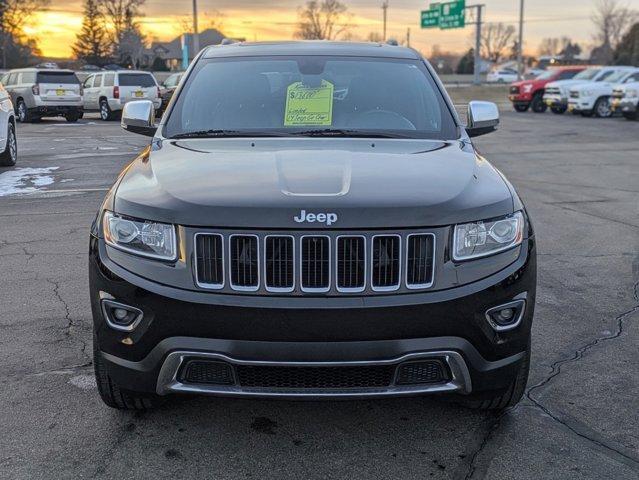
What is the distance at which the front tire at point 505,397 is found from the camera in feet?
10.5

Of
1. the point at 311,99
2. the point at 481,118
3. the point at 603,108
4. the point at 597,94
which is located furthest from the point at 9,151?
the point at 603,108

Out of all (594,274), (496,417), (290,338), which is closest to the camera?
(290,338)

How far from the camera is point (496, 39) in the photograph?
132 metres

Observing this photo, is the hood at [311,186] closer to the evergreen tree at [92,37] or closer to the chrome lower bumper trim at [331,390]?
the chrome lower bumper trim at [331,390]

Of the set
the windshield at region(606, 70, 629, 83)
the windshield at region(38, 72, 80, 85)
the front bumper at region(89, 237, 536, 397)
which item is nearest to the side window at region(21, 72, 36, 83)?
the windshield at region(38, 72, 80, 85)

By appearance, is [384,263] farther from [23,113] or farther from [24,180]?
[23,113]

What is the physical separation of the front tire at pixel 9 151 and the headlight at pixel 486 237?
416 inches

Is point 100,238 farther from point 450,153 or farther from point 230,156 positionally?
point 450,153

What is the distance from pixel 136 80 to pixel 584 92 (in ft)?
53.5

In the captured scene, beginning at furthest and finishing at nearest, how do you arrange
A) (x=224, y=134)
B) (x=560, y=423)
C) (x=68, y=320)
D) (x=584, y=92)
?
(x=584, y=92) < (x=68, y=320) < (x=224, y=134) < (x=560, y=423)

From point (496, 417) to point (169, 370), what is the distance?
1.62 m

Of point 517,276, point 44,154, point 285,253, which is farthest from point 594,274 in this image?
point 44,154

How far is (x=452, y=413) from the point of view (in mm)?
3586

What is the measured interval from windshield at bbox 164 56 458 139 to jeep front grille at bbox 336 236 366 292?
4.44ft
